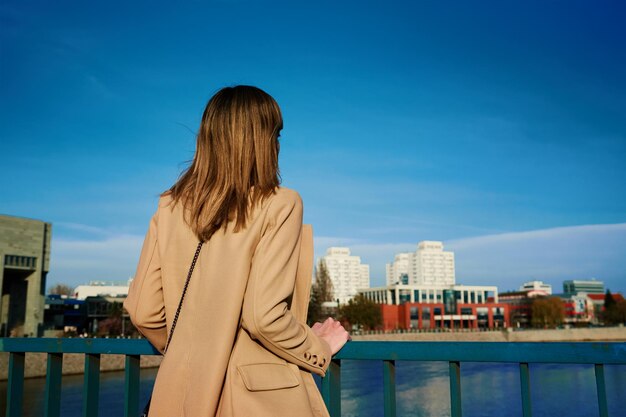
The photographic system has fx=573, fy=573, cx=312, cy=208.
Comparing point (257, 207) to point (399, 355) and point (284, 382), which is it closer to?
point (284, 382)

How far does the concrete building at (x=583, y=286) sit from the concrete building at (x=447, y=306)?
239ft

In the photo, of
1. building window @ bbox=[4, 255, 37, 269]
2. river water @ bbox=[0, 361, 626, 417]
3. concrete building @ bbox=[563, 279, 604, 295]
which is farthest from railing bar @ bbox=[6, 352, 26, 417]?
concrete building @ bbox=[563, 279, 604, 295]

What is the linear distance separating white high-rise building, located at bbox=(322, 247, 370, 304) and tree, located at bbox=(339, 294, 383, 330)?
68706mm

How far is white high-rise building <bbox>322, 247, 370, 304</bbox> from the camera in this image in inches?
5592

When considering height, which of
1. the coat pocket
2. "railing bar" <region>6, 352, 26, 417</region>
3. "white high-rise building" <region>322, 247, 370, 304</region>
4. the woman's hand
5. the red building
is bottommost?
the red building

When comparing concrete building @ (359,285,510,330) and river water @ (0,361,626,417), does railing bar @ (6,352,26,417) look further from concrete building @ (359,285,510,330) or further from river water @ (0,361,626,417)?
concrete building @ (359,285,510,330)

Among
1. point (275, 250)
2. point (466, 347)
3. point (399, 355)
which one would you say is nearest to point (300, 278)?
point (275, 250)

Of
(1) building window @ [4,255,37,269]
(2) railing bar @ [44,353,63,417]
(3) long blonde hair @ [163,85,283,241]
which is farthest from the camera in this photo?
(1) building window @ [4,255,37,269]

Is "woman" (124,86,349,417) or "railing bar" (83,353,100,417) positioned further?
"railing bar" (83,353,100,417)

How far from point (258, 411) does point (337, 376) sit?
0.43 m

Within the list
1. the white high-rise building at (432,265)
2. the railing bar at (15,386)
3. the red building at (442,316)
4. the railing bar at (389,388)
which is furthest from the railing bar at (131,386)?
the white high-rise building at (432,265)

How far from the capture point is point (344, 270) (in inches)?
5684

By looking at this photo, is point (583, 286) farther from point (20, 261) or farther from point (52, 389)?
point (52, 389)

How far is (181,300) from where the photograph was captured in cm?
154
